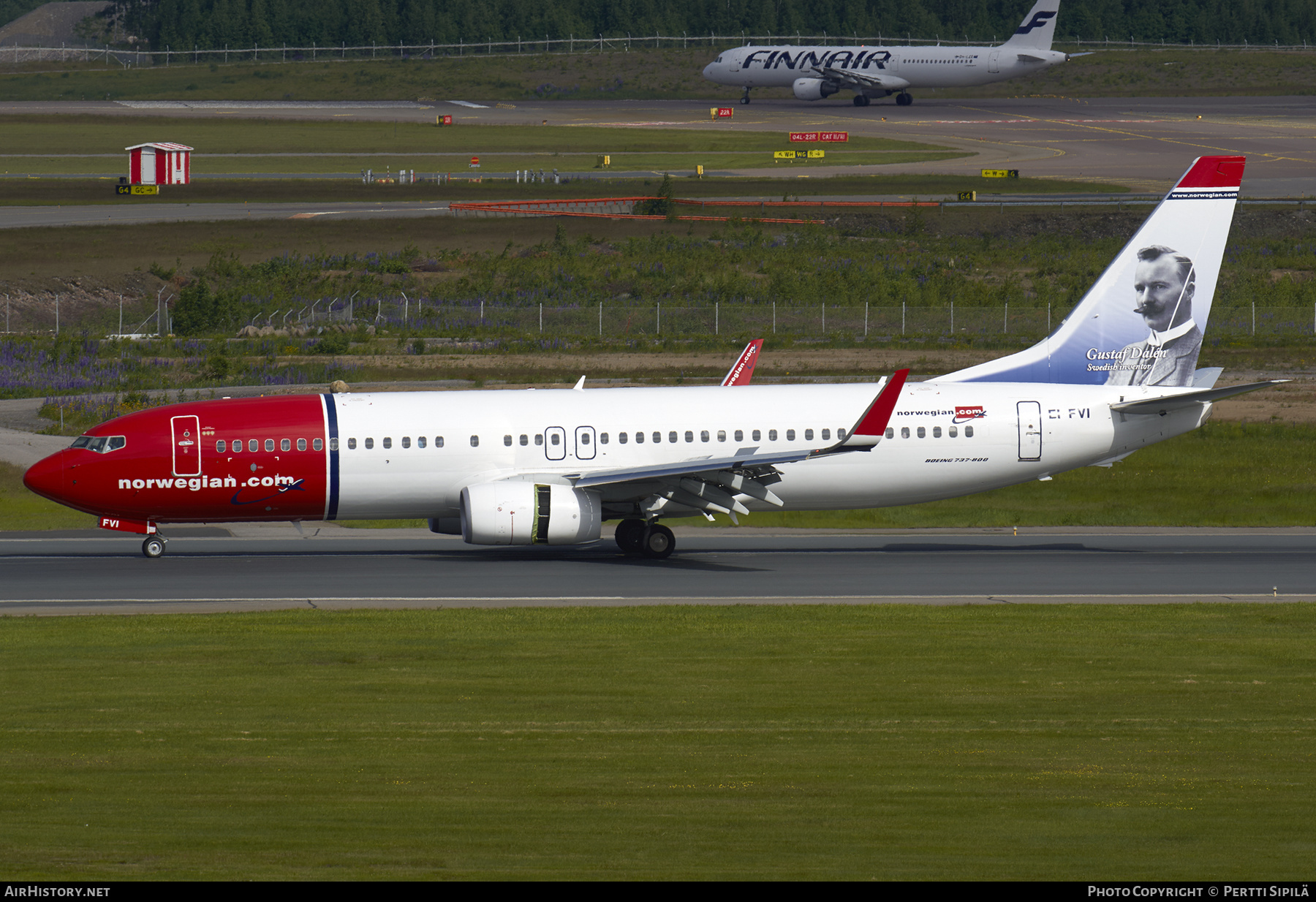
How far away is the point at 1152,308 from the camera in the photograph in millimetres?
36250

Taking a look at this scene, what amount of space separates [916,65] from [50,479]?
128m

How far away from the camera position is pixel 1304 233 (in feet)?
295

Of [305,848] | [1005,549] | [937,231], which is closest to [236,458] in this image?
[1005,549]

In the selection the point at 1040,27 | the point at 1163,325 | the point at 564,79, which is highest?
the point at 564,79

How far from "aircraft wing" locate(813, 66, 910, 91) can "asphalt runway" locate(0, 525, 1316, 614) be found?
114m

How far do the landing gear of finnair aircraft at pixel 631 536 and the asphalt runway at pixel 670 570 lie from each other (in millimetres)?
280

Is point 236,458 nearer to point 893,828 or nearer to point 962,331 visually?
point 893,828

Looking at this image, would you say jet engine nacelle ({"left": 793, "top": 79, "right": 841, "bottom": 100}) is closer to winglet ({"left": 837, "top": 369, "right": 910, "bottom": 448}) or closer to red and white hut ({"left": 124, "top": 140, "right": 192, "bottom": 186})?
red and white hut ({"left": 124, "top": 140, "right": 192, "bottom": 186})

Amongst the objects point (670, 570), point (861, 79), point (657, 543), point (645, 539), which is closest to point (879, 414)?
point (670, 570)

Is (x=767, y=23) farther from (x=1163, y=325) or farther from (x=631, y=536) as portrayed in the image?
(x=631, y=536)

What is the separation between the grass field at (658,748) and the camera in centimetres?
1304

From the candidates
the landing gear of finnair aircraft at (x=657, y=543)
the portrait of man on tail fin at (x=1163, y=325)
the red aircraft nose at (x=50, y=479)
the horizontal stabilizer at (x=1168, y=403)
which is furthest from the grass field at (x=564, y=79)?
the red aircraft nose at (x=50, y=479)

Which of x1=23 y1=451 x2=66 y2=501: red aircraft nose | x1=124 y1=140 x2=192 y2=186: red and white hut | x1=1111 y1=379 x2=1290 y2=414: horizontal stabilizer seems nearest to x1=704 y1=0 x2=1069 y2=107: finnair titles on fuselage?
x1=124 y1=140 x2=192 y2=186: red and white hut

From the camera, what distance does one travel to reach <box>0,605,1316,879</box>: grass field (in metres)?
13.0
